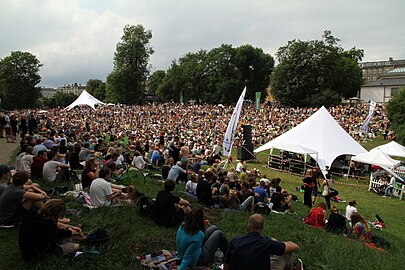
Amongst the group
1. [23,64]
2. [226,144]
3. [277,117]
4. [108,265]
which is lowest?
[108,265]

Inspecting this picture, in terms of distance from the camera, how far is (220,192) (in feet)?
26.6

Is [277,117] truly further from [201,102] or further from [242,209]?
[201,102]

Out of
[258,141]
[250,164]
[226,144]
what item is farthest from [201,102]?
[226,144]

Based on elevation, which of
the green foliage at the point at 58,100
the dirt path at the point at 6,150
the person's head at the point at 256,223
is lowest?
the dirt path at the point at 6,150

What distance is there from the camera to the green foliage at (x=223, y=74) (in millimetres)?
62000

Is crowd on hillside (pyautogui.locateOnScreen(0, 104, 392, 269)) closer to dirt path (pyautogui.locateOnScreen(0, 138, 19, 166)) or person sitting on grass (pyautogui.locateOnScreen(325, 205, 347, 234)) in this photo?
person sitting on grass (pyautogui.locateOnScreen(325, 205, 347, 234))

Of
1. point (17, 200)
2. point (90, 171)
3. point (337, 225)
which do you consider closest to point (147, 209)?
point (90, 171)

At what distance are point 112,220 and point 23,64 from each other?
6366 centimetres

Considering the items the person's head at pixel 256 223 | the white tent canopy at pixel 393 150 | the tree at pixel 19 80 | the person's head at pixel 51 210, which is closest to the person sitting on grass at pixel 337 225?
the person's head at pixel 256 223

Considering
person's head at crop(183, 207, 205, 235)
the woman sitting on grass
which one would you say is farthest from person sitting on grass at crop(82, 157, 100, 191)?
the woman sitting on grass

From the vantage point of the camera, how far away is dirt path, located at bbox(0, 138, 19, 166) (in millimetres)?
12022

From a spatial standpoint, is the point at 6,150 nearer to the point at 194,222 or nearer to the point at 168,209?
the point at 168,209

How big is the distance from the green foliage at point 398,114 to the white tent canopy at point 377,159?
38.8 feet

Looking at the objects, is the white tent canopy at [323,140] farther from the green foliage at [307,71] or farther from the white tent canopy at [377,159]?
the green foliage at [307,71]
